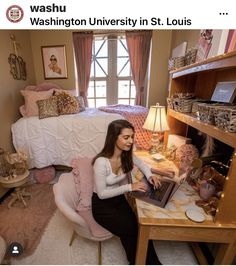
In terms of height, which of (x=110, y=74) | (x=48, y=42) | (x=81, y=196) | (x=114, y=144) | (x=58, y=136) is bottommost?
(x=81, y=196)

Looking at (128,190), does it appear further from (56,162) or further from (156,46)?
(156,46)

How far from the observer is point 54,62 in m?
3.12

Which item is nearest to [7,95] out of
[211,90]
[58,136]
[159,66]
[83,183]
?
[58,136]

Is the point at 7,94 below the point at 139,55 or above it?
below

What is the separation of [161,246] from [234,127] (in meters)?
1.12

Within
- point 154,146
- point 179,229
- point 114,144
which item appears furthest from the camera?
point 154,146

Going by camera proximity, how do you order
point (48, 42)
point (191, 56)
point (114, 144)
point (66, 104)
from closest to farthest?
point (114, 144), point (191, 56), point (66, 104), point (48, 42)

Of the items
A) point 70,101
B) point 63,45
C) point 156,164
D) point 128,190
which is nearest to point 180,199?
point 128,190

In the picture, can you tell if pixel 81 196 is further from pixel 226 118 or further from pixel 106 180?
pixel 226 118

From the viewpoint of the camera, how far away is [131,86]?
133 inches

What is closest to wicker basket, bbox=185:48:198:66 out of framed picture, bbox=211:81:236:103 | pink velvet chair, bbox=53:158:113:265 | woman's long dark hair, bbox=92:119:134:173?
framed picture, bbox=211:81:236:103

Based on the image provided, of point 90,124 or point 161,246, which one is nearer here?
point 161,246
